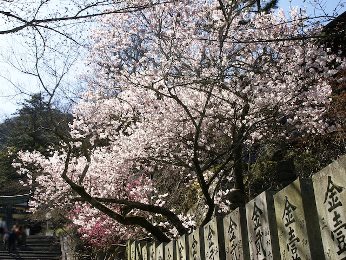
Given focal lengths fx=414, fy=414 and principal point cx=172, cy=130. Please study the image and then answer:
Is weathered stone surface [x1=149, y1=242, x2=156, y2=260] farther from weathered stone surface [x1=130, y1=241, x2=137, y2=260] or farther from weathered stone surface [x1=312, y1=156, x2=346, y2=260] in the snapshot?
weathered stone surface [x1=312, y1=156, x2=346, y2=260]

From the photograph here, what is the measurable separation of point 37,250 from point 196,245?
743 inches

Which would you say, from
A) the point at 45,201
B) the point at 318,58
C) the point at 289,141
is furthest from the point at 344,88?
the point at 45,201

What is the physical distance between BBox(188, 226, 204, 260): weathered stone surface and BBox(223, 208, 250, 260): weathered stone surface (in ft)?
2.13

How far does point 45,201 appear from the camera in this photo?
1438 cm

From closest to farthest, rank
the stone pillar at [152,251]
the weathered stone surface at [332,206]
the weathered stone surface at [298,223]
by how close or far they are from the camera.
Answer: the weathered stone surface at [332,206] → the weathered stone surface at [298,223] → the stone pillar at [152,251]

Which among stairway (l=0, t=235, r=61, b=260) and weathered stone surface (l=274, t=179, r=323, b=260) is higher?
stairway (l=0, t=235, r=61, b=260)

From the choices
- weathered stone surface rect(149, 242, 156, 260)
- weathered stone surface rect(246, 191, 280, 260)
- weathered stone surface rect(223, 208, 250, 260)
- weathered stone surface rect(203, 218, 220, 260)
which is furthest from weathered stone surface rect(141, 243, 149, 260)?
weathered stone surface rect(246, 191, 280, 260)

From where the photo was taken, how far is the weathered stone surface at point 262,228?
2.95m

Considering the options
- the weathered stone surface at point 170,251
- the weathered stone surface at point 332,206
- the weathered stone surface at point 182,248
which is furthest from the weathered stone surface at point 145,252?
the weathered stone surface at point 332,206

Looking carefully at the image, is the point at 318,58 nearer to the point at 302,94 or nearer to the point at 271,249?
the point at 302,94

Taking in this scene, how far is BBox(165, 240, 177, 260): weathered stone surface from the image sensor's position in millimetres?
5570

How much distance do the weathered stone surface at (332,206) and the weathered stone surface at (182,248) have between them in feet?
9.44

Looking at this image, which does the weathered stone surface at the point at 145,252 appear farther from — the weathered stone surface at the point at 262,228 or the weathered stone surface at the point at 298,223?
the weathered stone surface at the point at 298,223

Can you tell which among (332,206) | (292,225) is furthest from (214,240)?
(332,206)
